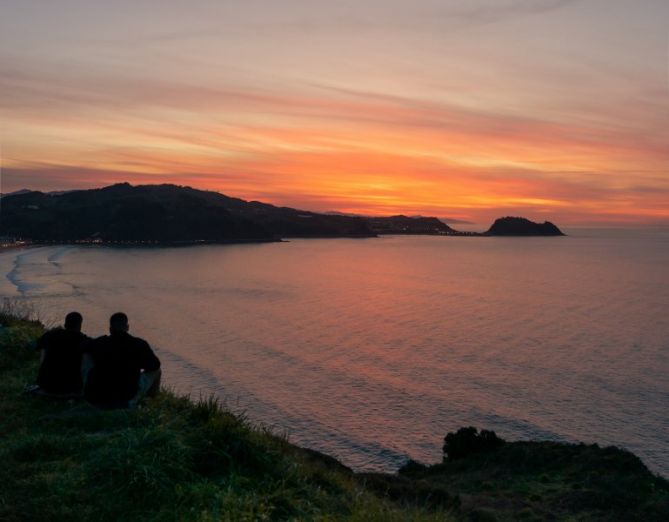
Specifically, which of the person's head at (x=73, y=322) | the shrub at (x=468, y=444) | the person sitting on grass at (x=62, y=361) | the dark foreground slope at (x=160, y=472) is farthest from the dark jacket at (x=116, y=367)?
the shrub at (x=468, y=444)

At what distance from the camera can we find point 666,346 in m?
47.2

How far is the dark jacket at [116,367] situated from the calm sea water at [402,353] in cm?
1472

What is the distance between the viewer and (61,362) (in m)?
10.6

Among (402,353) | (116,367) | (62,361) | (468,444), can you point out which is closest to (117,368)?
(116,367)

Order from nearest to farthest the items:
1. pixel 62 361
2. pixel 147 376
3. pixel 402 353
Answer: pixel 147 376 < pixel 62 361 < pixel 402 353

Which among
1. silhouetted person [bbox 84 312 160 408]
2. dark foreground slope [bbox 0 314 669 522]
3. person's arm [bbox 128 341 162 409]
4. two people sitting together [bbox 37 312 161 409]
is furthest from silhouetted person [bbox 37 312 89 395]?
person's arm [bbox 128 341 162 409]

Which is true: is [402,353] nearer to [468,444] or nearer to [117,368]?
[468,444]

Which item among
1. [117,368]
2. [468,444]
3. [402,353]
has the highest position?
[117,368]

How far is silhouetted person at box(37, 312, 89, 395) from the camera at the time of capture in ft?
34.5

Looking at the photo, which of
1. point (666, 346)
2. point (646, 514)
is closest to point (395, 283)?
point (666, 346)

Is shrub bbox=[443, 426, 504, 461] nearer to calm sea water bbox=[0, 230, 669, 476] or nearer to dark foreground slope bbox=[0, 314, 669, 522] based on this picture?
calm sea water bbox=[0, 230, 669, 476]

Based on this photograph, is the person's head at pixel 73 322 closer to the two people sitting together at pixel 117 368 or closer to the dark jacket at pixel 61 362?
the dark jacket at pixel 61 362

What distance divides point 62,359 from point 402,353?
115ft

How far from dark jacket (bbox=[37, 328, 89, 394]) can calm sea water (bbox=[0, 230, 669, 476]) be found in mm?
14371
